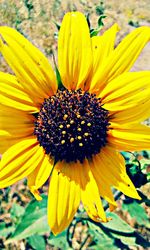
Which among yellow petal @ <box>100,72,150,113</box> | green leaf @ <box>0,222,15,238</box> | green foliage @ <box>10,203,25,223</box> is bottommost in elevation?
yellow petal @ <box>100,72,150,113</box>

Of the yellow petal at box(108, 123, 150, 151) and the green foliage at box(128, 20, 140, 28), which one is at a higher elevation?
the green foliage at box(128, 20, 140, 28)

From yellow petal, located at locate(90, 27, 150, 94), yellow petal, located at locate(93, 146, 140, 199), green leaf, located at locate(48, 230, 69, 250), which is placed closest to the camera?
yellow petal, located at locate(90, 27, 150, 94)

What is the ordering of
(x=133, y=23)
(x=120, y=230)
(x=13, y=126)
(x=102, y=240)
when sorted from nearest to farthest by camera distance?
1. (x=13, y=126)
2. (x=120, y=230)
3. (x=102, y=240)
4. (x=133, y=23)

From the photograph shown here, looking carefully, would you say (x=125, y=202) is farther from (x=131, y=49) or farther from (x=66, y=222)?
(x=131, y=49)

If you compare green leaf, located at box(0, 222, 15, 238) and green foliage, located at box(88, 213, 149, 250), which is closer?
green foliage, located at box(88, 213, 149, 250)

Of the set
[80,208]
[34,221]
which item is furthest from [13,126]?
[80,208]

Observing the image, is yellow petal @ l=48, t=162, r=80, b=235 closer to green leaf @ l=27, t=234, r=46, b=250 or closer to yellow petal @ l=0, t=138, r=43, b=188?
yellow petal @ l=0, t=138, r=43, b=188

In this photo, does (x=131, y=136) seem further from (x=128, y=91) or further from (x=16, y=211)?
(x=16, y=211)

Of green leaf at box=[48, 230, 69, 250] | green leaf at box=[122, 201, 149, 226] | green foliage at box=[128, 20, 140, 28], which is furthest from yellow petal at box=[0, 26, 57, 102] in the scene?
green foliage at box=[128, 20, 140, 28]
